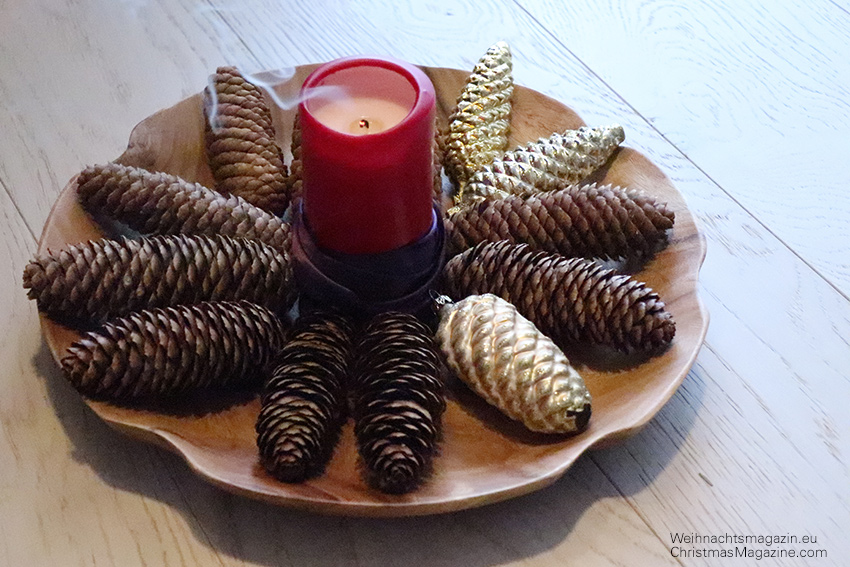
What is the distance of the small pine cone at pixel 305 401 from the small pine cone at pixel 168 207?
10 cm

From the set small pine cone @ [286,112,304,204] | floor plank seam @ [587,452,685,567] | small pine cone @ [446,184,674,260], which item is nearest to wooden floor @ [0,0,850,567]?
floor plank seam @ [587,452,685,567]

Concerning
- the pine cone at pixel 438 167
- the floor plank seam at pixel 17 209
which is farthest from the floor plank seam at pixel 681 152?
the floor plank seam at pixel 17 209

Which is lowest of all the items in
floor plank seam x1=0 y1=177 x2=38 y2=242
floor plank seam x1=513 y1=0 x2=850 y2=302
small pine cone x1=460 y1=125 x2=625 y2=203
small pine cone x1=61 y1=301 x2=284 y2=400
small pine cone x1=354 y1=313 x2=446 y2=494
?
floor plank seam x1=0 y1=177 x2=38 y2=242

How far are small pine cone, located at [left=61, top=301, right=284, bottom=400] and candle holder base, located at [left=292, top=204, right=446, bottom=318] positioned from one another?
5cm

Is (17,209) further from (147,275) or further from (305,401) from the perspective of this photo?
(305,401)

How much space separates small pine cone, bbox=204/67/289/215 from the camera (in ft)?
2.26

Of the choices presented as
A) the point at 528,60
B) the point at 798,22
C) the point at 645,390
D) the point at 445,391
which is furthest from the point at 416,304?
the point at 798,22

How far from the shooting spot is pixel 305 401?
0.51 m

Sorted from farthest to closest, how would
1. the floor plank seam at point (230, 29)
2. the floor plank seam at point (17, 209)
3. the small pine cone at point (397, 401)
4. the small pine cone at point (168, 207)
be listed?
the floor plank seam at point (230, 29)
the floor plank seam at point (17, 209)
the small pine cone at point (168, 207)
the small pine cone at point (397, 401)

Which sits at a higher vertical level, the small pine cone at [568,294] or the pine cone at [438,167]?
the small pine cone at [568,294]

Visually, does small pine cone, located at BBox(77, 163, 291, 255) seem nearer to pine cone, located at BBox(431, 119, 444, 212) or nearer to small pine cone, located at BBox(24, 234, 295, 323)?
small pine cone, located at BBox(24, 234, 295, 323)

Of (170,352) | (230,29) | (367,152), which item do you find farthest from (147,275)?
(230,29)

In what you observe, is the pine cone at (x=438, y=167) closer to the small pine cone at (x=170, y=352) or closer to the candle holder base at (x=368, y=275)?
the candle holder base at (x=368, y=275)

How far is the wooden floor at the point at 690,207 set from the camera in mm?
546
